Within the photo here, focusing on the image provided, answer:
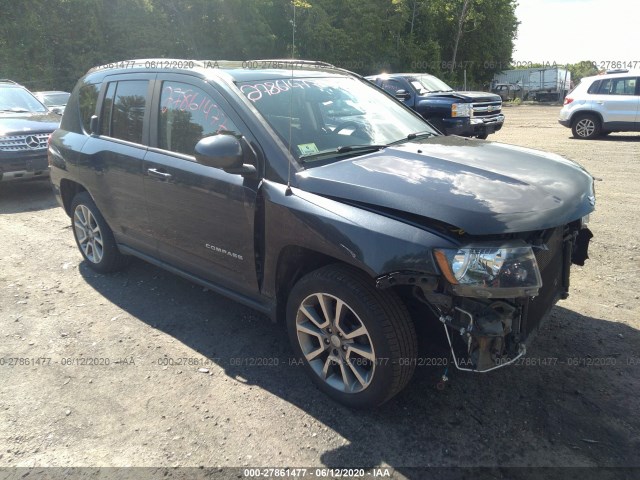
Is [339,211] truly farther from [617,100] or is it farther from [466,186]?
[617,100]

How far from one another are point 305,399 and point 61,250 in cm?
398

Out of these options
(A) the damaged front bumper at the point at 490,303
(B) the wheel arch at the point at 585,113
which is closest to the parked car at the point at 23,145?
(A) the damaged front bumper at the point at 490,303

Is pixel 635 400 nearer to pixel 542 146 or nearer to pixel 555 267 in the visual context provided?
pixel 555 267

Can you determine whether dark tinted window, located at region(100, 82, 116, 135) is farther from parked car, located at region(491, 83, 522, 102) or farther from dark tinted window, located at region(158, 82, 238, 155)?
parked car, located at region(491, 83, 522, 102)

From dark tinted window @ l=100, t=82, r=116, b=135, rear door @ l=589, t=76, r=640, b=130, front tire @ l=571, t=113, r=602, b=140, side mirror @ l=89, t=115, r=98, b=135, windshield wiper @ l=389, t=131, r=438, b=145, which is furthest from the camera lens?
front tire @ l=571, t=113, r=602, b=140

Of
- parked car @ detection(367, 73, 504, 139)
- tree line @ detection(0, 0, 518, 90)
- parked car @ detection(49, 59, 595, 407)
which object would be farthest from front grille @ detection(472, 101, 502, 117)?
tree line @ detection(0, 0, 518, 90)

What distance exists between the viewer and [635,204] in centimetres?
662

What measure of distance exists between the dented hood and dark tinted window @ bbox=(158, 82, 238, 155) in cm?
83

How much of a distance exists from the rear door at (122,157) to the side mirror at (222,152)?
1155 millimetres

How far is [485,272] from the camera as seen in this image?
233 centimetres

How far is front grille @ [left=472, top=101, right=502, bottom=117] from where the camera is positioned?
12484 millimetres

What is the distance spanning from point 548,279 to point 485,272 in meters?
0.72

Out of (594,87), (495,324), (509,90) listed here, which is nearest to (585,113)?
(594,87)

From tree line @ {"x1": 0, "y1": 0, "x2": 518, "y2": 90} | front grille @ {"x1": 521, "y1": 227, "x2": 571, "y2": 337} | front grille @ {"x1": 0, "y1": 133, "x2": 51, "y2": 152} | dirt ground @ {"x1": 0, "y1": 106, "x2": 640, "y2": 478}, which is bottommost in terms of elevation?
dirt ground @ {"x1": 0, "y1": 106, "x2": 640, "y2": 478}
